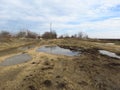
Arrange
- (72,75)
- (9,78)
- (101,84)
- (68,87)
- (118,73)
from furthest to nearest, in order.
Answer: (118,73) < (72,75) < (9,78) < (101,84) < (68,87)

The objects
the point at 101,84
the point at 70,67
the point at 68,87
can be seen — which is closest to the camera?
the point at 68,87

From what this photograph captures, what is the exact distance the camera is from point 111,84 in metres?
12.2

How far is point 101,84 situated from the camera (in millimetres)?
12086

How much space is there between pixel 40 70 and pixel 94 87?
185 inches

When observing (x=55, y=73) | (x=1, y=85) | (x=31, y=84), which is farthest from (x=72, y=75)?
(x=1, y=85)

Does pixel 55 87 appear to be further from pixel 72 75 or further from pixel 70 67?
pixel 70 67

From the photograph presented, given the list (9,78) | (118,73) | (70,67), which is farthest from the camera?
(70,67)

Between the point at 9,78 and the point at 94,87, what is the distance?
512 centimetres

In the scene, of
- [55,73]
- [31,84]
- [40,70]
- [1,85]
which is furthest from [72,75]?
[1,85]

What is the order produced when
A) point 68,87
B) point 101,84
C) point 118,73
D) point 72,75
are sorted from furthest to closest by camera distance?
point 118,73 < point 72,75 < point 101,84 < point 68,87

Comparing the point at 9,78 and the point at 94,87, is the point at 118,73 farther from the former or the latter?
the point at 9,78

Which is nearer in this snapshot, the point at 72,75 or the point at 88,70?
the point at 72,75

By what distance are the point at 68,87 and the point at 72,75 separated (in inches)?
108

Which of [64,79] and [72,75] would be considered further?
[72,75]
